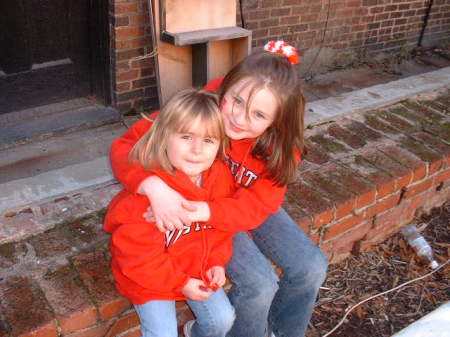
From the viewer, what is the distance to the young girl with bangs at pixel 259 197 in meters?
1.78

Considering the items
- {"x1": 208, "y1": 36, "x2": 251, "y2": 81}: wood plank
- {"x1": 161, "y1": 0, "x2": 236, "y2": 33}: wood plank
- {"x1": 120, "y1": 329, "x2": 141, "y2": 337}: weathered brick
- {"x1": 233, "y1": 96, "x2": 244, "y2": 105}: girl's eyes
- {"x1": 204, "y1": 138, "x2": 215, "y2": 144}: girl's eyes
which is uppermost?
{"x1": 161, "y1": 0, "x2": 236, "y2": 33}: wood plank

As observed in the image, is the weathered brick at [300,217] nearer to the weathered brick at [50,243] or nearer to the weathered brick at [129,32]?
the weathered brick at [50,243]

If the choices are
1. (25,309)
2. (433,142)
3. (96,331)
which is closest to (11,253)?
(25,309)

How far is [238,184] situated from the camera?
202cm

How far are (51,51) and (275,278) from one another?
6.58 ft

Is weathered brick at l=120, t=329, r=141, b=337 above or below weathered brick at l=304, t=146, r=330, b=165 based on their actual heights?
below

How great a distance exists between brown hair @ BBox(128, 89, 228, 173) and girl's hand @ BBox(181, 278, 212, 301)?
1.30ft

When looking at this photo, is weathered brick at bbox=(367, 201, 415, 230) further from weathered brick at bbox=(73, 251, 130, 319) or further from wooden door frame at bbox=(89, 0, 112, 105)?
wooden door frame at bbox=(89, 0, 112, 105)

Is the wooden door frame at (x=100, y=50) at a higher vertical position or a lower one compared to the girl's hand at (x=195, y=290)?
higher

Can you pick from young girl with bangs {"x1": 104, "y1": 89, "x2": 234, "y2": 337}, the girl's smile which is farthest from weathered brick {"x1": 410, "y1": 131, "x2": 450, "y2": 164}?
young girl with bangs {"x1": 104, "y1": 89, "x2": 234, "y2": 337}

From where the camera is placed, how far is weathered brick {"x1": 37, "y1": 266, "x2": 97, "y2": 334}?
1713 mm

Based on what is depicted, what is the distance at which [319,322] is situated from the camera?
2.46 meters

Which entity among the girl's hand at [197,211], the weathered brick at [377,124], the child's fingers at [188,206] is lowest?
the weathered brick at [377,124]

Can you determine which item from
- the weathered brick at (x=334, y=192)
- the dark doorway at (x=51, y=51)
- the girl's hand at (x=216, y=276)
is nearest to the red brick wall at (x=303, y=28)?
the dark doorway at (x=51, y=51)
